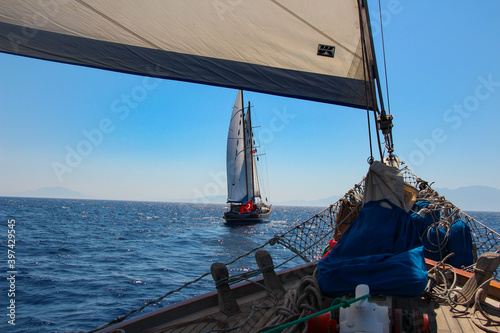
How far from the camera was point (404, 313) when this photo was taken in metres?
2.37

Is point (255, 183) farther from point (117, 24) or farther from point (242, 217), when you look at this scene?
point (117, 24)

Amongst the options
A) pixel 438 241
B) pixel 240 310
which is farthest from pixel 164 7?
pixel 438 241

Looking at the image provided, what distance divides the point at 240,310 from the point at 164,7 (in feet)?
9.30

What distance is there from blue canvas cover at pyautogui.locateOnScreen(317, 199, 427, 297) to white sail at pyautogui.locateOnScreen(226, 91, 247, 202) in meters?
42.8

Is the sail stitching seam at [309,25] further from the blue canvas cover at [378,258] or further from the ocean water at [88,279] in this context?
the ocean water at [88,279]

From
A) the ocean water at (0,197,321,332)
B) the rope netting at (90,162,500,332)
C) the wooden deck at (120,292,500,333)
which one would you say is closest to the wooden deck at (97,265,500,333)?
the wooden deck at (120,292,500,333)

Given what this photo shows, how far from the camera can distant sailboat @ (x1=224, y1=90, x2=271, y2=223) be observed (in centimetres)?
4648

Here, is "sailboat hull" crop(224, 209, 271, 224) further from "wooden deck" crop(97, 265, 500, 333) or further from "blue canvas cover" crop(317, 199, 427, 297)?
"blue canvas cover" crop(317, 199, 427, 297)

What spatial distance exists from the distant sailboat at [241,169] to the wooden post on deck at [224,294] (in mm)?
42700

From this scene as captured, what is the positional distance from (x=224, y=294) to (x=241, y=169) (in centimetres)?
4463

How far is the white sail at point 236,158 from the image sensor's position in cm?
4634

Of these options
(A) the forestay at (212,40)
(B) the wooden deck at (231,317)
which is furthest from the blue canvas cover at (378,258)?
(A) the forestay at (212,40)

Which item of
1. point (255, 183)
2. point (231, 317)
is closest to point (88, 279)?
point (231, 317)

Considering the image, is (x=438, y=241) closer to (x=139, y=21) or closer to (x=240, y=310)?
(x=240, y=310)
